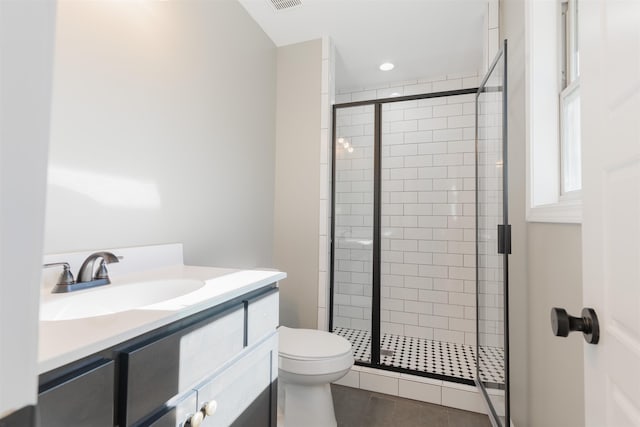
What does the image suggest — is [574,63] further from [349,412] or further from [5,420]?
[349,412]

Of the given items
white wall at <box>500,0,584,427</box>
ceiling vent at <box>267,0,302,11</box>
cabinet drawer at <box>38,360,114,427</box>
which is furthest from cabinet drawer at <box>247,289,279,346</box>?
ceiling vent at <box>267,0,302,11</box>

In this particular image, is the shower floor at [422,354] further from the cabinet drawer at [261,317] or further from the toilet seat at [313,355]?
the cabinet drawer at [261,317]

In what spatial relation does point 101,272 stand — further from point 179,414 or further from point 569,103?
point 569,103

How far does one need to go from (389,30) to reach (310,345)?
2164 mm

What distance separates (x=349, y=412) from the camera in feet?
5.95

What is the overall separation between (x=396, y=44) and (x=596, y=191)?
2177mm

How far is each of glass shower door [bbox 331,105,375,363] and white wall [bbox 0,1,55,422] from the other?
2136 mm

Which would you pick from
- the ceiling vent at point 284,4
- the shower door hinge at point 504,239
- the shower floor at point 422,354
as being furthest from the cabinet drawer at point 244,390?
the ceiling vent at point 284,4

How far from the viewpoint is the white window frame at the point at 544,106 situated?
123 cm

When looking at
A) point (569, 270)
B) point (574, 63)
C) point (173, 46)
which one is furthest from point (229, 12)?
point (569, 270)

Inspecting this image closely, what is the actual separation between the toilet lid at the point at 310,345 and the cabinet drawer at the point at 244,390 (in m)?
0.41

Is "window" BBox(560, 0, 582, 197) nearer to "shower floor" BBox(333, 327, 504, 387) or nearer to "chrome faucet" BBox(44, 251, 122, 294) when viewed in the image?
"shower floor" BBox(333, 327, 504, 387)

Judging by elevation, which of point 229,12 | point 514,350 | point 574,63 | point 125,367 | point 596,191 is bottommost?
point 514,350

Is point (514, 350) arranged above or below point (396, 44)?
below
